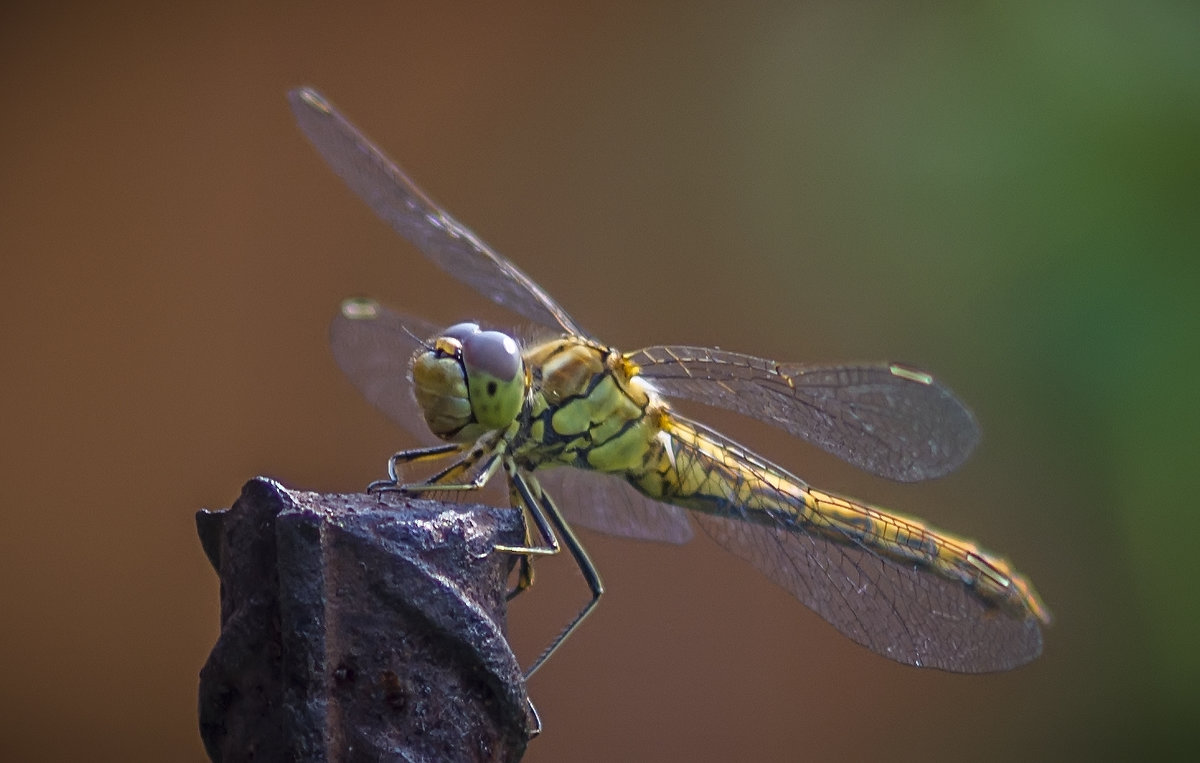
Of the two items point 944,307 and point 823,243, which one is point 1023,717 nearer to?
point 944,307

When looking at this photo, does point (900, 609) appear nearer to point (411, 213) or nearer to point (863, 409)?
point (863, 409)

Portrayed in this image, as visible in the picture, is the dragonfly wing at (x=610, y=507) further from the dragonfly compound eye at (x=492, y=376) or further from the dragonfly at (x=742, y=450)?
the dragonfly compound eye at (x=492, y=376)

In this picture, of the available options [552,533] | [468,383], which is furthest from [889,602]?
[468,383]

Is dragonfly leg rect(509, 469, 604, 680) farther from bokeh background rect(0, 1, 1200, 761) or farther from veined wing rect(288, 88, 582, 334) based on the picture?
bokeh background rect(0, 1, 1200, 761)

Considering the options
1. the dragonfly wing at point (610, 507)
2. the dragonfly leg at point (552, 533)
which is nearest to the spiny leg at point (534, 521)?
the dragonfly leg at point (552, 533)

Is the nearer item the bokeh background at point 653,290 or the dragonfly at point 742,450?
the dragonfly at point 742,450

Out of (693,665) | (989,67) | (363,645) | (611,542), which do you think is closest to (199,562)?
(611,542)
